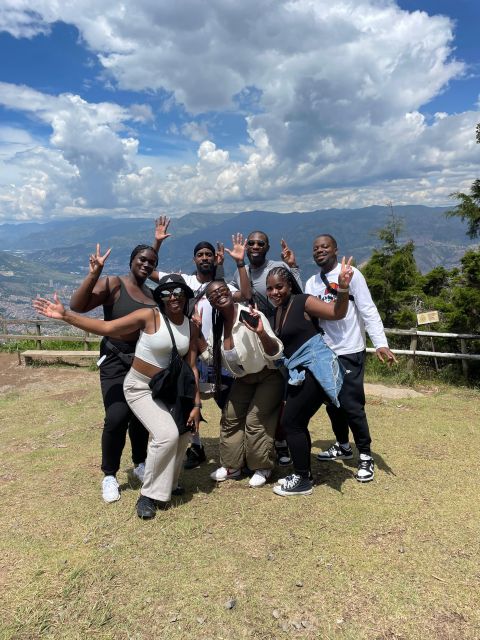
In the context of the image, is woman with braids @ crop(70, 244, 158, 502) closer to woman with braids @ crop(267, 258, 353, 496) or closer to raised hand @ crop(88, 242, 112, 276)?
raised hand @ crop(88, 242, 112, 276)

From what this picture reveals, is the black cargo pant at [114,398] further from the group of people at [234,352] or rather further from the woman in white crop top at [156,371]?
the woman in white crop top at [156,371]

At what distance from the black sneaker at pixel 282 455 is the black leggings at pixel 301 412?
2.55 ft

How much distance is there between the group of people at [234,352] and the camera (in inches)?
142

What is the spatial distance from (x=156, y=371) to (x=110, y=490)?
4.31 feet

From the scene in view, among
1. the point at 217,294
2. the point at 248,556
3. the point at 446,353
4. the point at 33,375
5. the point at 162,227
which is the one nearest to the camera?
the point at 248,556

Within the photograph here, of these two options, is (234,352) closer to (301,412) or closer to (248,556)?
(301,412)

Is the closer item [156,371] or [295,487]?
[156,371]

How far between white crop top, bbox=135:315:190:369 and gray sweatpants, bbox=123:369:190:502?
185 millimetres

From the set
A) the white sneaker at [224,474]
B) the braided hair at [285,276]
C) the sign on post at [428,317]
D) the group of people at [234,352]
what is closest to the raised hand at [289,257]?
the group of people at [234,352]

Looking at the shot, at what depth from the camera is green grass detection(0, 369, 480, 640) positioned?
8.46 ft

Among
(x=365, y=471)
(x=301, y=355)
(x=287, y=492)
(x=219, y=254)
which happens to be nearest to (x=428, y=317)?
(x=365, y=471)

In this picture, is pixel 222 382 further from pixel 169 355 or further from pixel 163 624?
pixel 163 624

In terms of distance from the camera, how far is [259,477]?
4195 millimetres

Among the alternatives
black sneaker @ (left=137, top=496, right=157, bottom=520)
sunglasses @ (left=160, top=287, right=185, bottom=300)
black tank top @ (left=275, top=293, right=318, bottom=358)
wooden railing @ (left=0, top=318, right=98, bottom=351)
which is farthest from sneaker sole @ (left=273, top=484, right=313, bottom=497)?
wooden railing @ (left=0, top=318, right=98, bottom=351)
